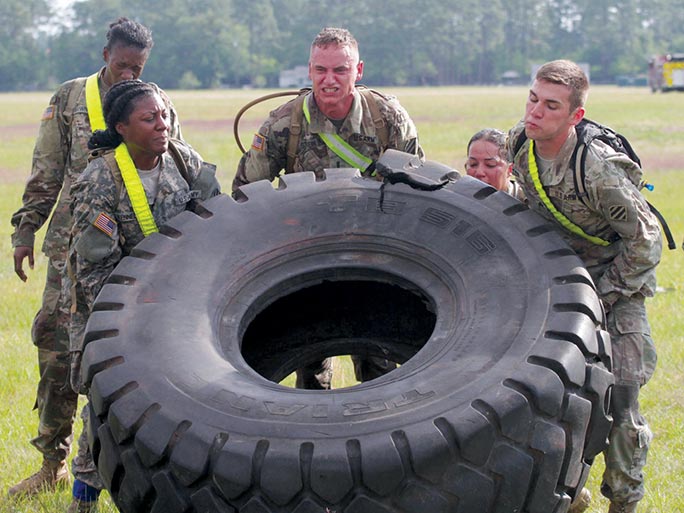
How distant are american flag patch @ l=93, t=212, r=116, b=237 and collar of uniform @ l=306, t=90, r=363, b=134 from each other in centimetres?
117

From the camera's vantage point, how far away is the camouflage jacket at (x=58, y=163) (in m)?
4.51

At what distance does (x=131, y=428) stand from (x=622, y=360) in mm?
1772

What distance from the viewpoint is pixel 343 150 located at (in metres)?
4.51

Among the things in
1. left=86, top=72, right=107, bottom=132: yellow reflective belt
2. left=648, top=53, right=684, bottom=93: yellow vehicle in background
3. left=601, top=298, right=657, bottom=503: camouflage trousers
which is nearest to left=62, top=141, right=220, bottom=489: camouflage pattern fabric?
left=86, top=72, right=107, bottom=132: yellow reflective belt

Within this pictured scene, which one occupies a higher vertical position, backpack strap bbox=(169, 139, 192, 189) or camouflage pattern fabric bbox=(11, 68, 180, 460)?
backpack strap bbox=(169, 139, 192, 189)

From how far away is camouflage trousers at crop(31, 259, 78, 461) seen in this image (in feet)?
14.8

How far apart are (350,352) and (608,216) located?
1159mm

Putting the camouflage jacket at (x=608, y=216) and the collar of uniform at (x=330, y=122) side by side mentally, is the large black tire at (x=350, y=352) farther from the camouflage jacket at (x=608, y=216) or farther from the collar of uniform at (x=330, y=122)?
the collar of uniform at (x=330, y=122)

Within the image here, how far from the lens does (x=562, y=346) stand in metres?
3.03

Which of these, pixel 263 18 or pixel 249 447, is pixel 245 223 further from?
pixel 263 18

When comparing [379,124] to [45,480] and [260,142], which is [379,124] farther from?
[45,480]

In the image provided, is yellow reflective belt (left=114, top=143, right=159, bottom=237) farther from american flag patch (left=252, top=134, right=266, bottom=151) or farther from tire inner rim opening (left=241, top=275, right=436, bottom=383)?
american flag patch (left=252, top=134, right=266, bottom=151)

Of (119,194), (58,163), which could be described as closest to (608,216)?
(119,194)

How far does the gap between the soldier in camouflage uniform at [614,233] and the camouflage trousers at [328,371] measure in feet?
4.90
